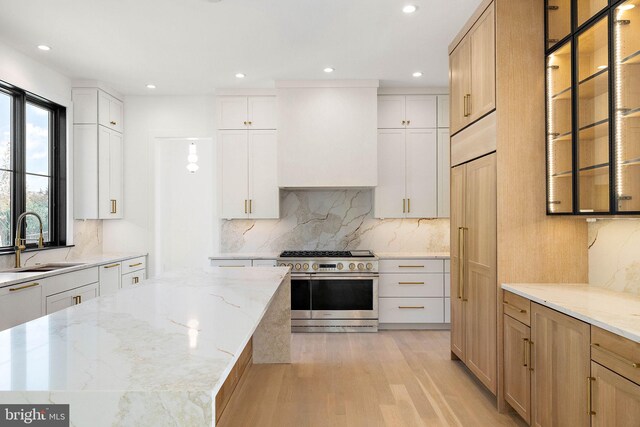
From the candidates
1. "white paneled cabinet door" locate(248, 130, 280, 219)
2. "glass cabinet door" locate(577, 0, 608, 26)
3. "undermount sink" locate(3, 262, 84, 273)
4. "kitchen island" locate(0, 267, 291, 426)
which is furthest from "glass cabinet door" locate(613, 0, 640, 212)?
"undermount sink" locate(3, 262, 84, 273)

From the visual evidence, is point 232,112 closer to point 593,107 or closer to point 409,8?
point 409,8

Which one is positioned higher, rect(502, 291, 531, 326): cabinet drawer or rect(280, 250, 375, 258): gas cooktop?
rect(280, 250, 375, 258): gas cooktop

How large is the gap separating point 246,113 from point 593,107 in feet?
11.9

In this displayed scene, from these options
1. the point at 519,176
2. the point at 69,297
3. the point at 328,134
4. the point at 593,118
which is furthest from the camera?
the point at 328,134

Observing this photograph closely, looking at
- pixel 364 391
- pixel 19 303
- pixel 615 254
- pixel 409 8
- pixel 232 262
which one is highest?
pixel 409 8

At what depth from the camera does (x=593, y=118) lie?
2.30 meters

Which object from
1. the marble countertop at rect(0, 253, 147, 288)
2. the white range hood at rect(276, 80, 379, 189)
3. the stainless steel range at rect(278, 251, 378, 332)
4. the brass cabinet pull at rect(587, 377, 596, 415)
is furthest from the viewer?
the white range hood at rect(276, 80, 379, 189)

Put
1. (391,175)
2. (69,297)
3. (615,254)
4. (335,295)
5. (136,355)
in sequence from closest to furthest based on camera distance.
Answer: (136,355) → (615,254) → (69,297) → (335,295) → (391,175)

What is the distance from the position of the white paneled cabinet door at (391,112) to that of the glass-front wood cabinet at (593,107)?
239 cm

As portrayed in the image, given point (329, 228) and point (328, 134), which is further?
point (329, 228)

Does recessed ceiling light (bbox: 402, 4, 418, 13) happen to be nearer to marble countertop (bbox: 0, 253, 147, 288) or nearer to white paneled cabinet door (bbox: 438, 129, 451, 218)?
white paneled cabinet door (bbox: 438, 129, 451, 218)

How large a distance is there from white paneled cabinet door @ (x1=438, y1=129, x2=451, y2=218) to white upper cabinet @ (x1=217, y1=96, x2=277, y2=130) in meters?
1.99

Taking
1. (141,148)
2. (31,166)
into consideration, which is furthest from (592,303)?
(141,148)

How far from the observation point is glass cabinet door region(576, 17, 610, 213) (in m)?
2.20
